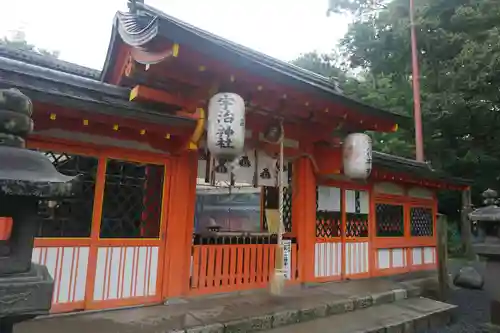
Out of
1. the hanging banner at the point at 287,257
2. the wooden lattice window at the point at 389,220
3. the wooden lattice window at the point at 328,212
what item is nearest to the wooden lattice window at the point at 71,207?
the hanging banner at the point at 287,257

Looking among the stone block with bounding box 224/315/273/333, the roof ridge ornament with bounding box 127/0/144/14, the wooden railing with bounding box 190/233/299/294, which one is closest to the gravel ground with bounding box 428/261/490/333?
the wooden railing with bounding box 190/233/299/294

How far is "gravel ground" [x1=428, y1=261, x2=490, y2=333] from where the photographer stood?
5.90 metres

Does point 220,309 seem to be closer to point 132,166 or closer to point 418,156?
point 132,166

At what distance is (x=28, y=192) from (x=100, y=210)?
317 centimetres

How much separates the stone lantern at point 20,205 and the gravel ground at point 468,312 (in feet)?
20.0

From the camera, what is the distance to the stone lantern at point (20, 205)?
6.25 ft

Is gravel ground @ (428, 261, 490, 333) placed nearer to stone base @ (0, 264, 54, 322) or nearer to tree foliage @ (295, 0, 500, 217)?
stone base @ (0, 264, 54, 322)

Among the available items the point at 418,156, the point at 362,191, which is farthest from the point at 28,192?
the point at 418,156

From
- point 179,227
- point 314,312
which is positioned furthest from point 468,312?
point 179,227

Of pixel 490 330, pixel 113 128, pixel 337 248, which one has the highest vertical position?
pixel 113 128

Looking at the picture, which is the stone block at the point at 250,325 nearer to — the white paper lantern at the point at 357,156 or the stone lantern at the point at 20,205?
the stone lantern at the point at 20,205

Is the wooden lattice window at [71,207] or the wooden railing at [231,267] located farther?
the wooden railing at [231,267]

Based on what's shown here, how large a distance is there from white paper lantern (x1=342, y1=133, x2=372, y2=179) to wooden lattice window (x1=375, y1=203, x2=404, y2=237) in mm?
2681

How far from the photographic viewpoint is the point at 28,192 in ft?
6.13
